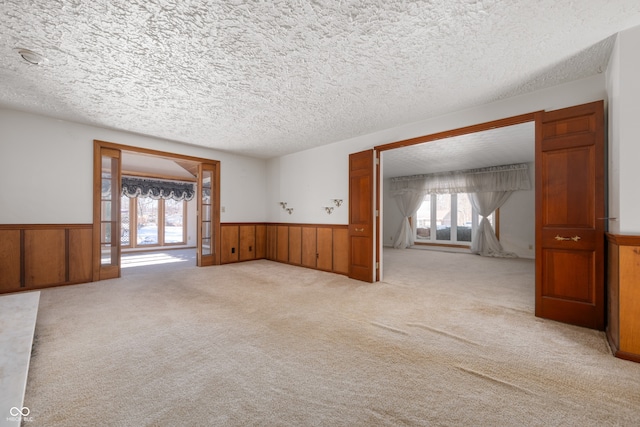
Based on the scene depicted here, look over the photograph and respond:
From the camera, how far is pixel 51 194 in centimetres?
412

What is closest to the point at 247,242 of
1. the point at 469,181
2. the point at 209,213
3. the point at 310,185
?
the point at 209,213

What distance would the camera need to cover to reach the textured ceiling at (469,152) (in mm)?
4949

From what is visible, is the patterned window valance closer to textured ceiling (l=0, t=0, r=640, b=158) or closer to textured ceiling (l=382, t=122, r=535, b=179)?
textured ceiling (l=0, t=0, r=640, b=158)

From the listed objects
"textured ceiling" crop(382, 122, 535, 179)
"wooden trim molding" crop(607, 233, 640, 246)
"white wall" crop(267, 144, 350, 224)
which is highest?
"textured ceiling" crop(382, 122, 535, 179)

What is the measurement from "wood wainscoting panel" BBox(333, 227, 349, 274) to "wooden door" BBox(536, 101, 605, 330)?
284 centimetres

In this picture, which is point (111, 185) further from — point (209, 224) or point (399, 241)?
point (399, 241)

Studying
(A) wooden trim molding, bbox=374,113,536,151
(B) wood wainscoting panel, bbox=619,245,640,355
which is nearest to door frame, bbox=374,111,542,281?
(A) wooden trim molding, bbox=374,113,536,151

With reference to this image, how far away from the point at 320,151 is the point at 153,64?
3462mm

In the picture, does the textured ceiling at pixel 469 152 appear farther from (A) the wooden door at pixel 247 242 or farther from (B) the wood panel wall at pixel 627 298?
(A) the wooden door at pixel 247 242

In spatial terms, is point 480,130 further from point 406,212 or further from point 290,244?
point 406,212

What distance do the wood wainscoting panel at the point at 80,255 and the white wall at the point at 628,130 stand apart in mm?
6457

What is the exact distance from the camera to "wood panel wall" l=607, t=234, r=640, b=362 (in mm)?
2018

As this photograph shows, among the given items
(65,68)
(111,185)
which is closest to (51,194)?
(111,185)

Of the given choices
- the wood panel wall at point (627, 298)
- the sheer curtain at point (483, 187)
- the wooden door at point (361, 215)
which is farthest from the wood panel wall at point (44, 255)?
the sheer curtain at point (483, 187)
